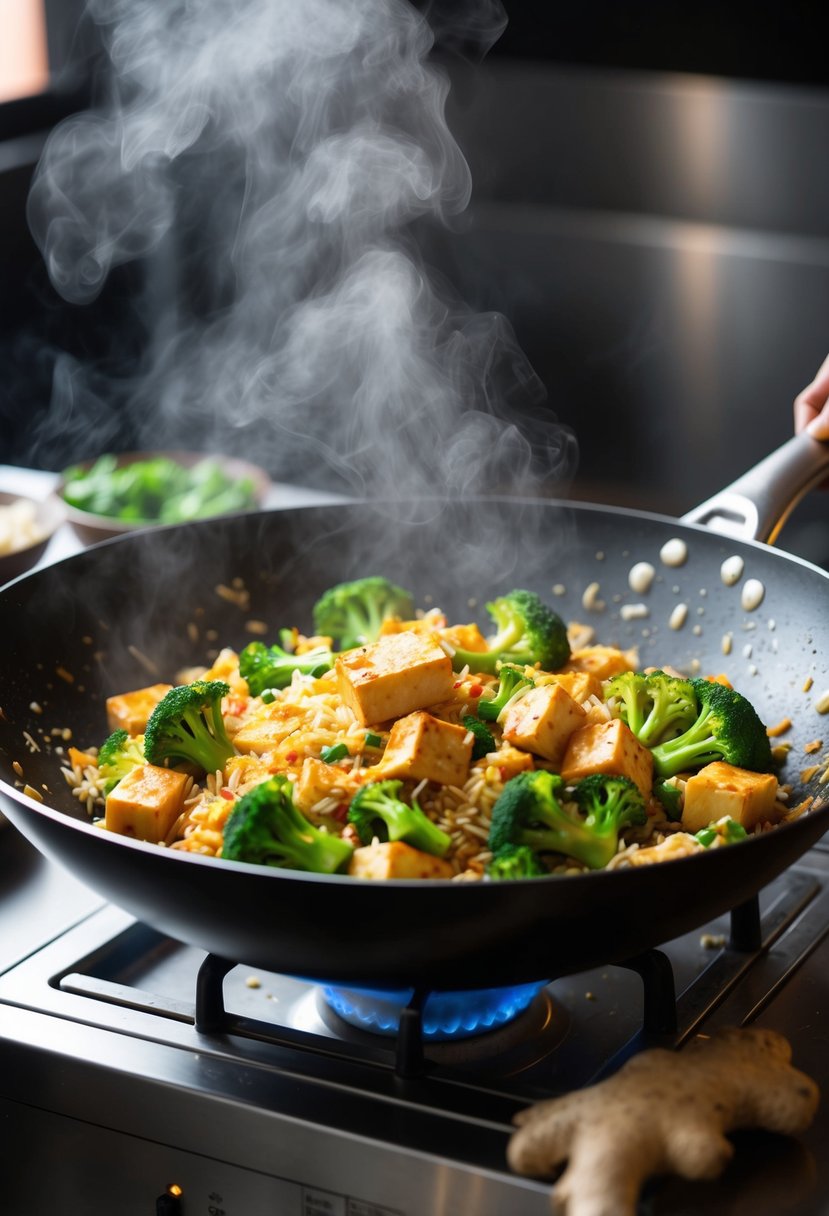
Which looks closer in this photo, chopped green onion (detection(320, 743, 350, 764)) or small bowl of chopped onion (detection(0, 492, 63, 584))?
chopped green onion (detection(320, 743, 350, 764))

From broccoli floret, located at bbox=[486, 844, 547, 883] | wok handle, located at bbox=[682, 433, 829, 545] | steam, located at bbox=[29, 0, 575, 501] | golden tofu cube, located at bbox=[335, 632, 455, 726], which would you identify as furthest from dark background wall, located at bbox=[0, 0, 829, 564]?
broccoli floret, located at bbox=[486, 844, 547, 883]

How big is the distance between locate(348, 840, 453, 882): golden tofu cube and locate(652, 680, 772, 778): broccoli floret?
1.28 feet

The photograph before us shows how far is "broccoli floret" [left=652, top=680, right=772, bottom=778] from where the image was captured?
4.96 feet

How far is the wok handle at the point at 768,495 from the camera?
181cm

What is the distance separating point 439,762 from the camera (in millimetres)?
1382

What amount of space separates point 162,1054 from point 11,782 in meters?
0.34

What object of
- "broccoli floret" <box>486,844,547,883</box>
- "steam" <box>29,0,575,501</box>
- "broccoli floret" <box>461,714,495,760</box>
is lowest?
"steam" <box>29,0,575,501</box>

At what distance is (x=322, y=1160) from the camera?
121 cm

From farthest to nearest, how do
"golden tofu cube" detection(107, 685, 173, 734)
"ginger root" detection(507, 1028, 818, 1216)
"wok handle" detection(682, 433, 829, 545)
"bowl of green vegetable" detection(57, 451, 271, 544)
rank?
1. "bowl of green vegetable" detection(57, 451, 271, 544)
2. "wok handle" detection(682, 433, 829, 545)
3. "golden tofu cube" detection(107, 685, 173, 734)
4. "ginger root" detection(507, 1028, 818, 1216)

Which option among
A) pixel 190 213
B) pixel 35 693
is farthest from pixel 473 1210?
pixel 190 213

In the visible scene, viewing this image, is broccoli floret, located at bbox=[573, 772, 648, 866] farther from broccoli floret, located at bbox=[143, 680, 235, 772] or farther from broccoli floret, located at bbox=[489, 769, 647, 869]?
broccoli floret, located at bbox=[143, 680, 235, 772]

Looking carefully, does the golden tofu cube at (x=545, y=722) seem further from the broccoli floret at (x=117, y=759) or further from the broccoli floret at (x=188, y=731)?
the broccoli floret at (x=117, y=759)

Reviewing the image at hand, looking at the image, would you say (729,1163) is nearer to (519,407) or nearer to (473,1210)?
(473,1210)

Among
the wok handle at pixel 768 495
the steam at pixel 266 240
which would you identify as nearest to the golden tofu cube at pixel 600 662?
the wok handle at pixel 768 495
